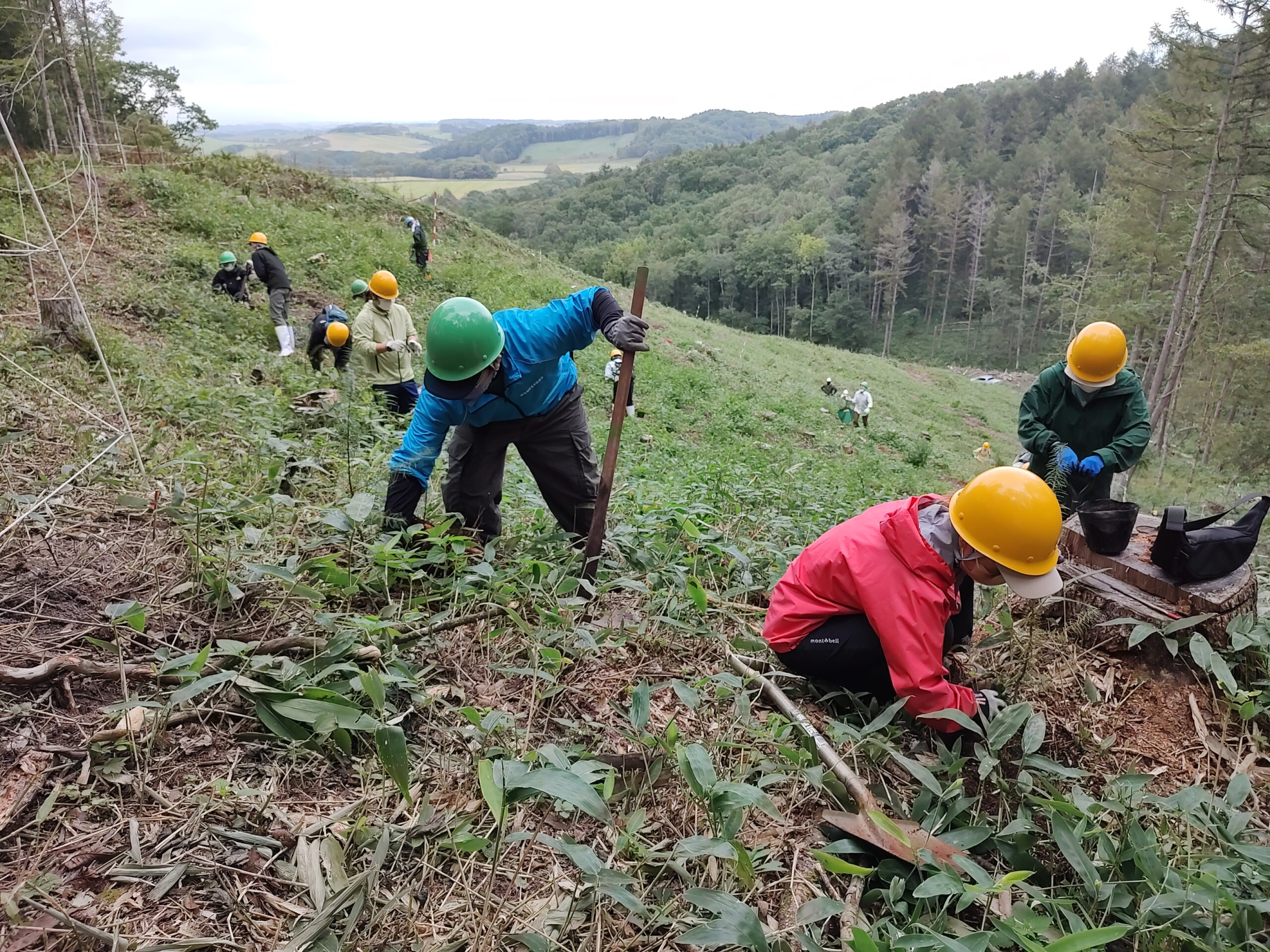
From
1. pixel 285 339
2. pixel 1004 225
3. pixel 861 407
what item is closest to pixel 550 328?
pixel 285 339

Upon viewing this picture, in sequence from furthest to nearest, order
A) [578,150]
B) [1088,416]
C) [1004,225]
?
1. [578,150]
2. [1004,225]
3. [1088,416]

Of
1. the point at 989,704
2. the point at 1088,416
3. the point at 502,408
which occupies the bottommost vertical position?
the point at 989,704

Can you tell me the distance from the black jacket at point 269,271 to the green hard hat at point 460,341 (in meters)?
7.05

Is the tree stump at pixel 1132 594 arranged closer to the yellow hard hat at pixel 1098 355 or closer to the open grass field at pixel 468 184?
the yellow hard hat at pixel 1098 355

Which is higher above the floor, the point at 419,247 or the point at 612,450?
the point at 419,247

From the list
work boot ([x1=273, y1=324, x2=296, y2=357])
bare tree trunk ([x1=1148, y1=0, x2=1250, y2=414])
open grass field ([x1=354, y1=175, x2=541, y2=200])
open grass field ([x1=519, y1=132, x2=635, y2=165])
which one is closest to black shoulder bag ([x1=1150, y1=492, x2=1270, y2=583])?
work boot ([x1=273, y1=324, x2=296, y2=357])

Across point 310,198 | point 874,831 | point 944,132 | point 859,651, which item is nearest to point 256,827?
point 874,831

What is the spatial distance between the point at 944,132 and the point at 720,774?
83426mm

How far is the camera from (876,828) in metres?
1.92

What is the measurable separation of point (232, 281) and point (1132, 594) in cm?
1063

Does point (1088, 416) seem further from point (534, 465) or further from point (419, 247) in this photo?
point (419, 247)

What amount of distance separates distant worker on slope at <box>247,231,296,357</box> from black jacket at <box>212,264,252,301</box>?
0.88 meters

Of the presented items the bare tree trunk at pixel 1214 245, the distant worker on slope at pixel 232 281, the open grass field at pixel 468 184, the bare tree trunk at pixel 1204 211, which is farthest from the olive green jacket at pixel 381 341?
the open grass field at pixel 468 184

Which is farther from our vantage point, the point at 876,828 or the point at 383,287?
the point at 383,287
